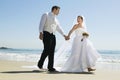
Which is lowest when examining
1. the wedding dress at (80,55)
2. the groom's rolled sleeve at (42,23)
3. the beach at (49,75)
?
the beach at (49,75)

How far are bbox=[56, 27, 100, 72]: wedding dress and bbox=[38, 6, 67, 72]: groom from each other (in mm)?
787

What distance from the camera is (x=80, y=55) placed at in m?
11.3

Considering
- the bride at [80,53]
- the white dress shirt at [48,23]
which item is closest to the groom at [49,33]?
the white dress shirt at [48,23]

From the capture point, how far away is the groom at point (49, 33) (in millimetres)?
10797

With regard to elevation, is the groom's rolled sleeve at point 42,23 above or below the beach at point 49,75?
above

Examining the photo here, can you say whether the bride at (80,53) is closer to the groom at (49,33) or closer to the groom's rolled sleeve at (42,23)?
the groom at (49,33)

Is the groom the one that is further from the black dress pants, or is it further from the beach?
the beach

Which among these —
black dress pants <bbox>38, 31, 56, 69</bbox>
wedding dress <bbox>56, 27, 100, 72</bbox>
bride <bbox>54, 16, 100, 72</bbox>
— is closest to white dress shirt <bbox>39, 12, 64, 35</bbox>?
black dress pants <bbox>38, 31, 56, 69</bbox>

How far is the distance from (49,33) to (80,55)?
135cm

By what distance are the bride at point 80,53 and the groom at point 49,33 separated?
2.56 ft

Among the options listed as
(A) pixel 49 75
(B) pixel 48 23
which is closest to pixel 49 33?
(B) pixel 48 23

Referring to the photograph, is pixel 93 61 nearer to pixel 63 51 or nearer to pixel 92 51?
pixel 92 51

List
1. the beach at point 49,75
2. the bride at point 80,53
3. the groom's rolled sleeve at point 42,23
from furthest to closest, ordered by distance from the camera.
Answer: the bride at point 80,53 → the groom's rolled sleeve at point 42,23 → the beach at point 49,75

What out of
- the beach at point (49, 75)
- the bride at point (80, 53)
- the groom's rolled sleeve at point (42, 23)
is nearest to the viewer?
the beach at point (49, 75)
